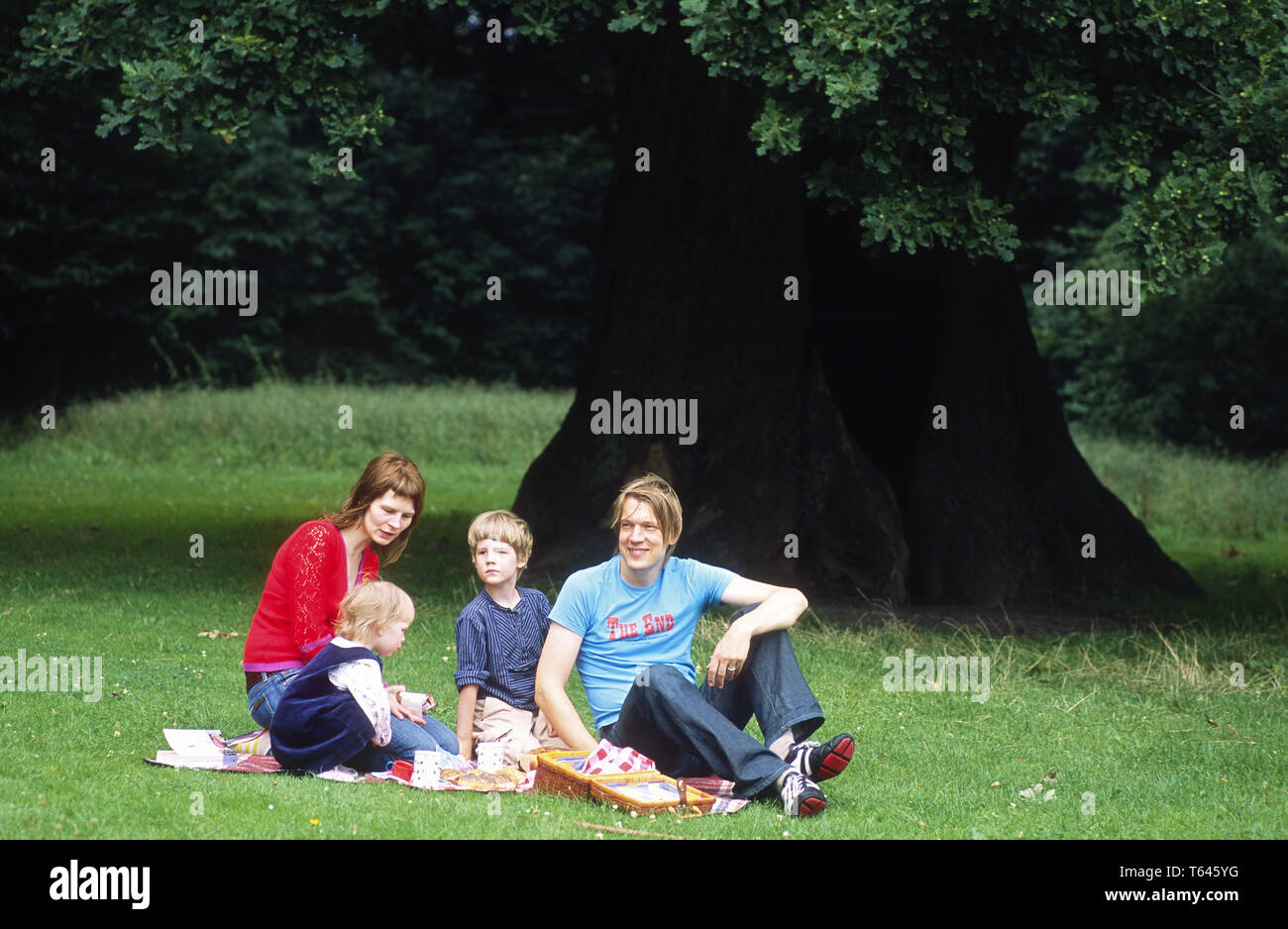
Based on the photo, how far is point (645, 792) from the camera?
598 cm

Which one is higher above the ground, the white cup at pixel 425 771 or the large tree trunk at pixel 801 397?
the large tree trunk at pixel 801 397

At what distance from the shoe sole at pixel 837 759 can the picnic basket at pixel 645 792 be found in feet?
1.58

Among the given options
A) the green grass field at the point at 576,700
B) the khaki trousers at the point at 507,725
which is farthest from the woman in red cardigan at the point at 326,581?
the green grass field at the point at 576,700

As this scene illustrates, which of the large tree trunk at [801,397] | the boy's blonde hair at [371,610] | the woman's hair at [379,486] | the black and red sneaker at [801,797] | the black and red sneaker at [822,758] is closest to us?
the black and red sneaker at [801,797]

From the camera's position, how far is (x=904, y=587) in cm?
1230

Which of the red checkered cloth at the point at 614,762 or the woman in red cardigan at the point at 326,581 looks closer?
the red checkered cloth at the point at 614,762

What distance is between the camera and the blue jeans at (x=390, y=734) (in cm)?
654

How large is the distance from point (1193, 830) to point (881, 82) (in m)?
5.14

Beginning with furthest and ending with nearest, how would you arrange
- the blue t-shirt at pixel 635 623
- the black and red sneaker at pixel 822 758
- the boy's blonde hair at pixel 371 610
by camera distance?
the blue t-shirt at pixel 635 623
the boy's blonde hair at pixel 371 610
the black and red sneaker at pixel 822 758

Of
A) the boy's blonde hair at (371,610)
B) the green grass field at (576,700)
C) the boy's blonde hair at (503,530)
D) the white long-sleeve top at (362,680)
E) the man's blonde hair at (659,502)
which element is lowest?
the green grass field at (576,700)

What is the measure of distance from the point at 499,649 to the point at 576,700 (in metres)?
2.12

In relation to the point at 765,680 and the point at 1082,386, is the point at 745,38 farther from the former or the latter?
the point at 1082,386

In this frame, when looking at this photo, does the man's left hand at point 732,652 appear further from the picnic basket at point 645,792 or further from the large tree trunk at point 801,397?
the large tree trunk at point 801,397

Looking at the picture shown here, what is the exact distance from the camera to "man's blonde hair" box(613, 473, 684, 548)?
20.7ft
